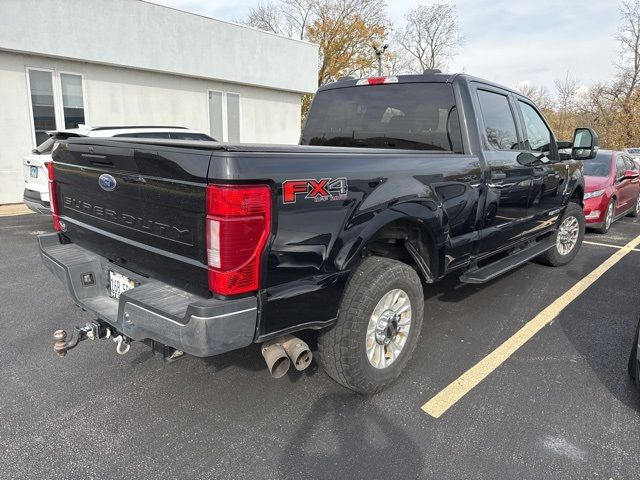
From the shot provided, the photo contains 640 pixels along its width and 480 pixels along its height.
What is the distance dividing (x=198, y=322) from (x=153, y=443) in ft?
3.09

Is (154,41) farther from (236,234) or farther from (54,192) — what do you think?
(236,234)

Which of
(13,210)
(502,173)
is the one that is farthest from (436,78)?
(13,210)

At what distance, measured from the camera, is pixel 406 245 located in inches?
122

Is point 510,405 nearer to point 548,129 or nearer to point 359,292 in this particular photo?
point 359,292

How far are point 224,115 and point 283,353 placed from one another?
528 inches

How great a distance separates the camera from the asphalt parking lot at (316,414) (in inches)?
89.5

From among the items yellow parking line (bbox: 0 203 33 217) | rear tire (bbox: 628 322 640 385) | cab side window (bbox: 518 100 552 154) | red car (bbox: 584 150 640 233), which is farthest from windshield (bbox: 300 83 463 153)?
yellow parking line (bbox: 0 203 33 217)

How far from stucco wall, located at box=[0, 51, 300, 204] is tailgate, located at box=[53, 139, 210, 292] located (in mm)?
9381

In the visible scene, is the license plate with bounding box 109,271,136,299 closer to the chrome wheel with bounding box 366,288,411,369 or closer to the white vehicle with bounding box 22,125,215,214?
the chrome wheel with bounding box 366,288,411,369

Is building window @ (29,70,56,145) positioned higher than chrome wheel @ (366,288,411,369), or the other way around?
building window @ (29,70,56,145)

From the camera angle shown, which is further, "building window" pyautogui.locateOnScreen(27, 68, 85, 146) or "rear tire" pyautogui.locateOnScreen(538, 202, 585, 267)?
"building window" pyautogui.locateOnScreen(27, 68, 85, 146)

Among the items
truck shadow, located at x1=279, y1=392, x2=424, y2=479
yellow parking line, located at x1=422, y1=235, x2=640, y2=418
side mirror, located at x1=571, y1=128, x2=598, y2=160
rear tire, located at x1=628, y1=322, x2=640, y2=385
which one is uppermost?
side mirror, located at x1=571, y1=128, x2=598, y2=160

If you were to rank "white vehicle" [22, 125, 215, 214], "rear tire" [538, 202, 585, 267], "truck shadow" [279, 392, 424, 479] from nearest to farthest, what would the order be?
"truck shadow" [279, 392, 424, 479], "rear tire" [538, 202, 585, 267], "white vehicle" [22, 125, 215, 214]

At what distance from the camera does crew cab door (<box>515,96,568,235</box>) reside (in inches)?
177
